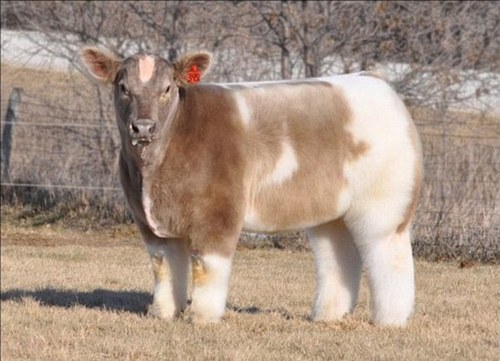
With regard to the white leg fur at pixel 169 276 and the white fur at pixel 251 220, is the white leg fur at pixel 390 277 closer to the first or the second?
the white fur at pixel 251 220

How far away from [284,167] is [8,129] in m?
10.5

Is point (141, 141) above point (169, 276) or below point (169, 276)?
above

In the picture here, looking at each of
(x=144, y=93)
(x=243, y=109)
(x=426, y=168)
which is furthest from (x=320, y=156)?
(x=426, y=168)

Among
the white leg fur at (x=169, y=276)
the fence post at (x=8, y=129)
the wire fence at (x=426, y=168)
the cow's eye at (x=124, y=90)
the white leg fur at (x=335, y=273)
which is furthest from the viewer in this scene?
the fence post at (x=8, y=129)

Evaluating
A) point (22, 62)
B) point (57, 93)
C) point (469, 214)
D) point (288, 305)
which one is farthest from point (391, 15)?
point (288, 305)

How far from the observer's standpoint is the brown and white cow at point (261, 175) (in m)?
9.34

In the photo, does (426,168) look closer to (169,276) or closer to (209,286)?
(169,276)

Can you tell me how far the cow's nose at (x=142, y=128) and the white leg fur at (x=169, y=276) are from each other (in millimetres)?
988

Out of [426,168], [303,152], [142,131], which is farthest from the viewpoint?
[426,168]

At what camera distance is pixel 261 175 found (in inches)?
377

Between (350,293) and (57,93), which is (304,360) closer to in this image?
(350,293)

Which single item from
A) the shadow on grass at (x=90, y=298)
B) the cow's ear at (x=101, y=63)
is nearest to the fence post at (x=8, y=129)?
the shadow on grass at (x=90, y=298)

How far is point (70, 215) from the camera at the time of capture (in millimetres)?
17172

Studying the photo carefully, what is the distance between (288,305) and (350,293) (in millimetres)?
1147
